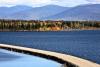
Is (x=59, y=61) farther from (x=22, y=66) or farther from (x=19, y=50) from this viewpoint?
(x=19, y=50)

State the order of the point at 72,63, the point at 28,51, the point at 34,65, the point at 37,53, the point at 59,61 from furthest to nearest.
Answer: the point at 28,51
the point at 37,53
the point at 59,61
the point at 34,65
the point at 72,63

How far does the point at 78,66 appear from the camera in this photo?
41594 mm

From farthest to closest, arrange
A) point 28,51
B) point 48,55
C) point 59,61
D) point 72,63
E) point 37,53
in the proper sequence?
point 28,51
point 37,53
point 48,55
point 59,61
point 72,63

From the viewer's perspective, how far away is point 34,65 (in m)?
48.1

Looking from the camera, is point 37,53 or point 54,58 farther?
point 37,53

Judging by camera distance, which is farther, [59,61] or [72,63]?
[59,61]

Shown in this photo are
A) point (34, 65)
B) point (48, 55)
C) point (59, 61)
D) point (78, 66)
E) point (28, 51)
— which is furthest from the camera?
point (28, 51)

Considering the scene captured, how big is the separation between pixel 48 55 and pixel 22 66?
38.8 ft

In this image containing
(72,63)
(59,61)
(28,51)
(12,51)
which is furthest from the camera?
(12,51)

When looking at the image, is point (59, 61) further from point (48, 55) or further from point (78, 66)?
point (78, 66)

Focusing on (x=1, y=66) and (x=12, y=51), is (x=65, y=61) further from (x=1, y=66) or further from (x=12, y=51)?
(x=12, y=51)

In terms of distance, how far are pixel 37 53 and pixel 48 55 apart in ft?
18.8

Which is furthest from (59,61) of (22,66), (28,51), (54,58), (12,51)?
(12,51)

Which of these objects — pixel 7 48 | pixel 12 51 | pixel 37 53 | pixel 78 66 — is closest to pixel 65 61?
pixel 78 66
